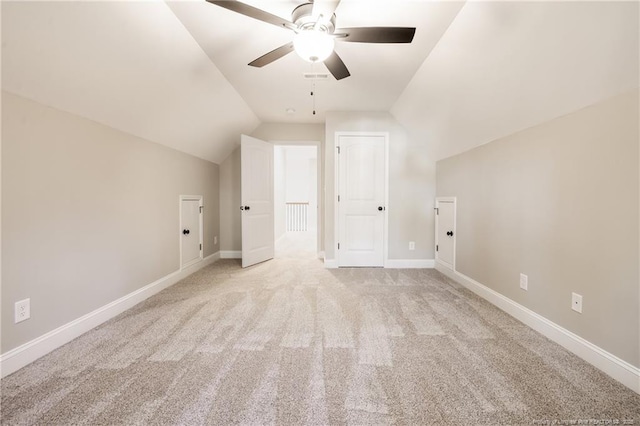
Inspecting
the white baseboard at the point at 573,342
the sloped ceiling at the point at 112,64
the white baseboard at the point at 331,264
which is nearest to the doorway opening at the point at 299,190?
the white baseboard at the point at 331,264

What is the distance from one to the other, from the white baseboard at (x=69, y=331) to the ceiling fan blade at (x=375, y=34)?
2.60m

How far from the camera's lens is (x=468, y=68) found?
6.50 feet

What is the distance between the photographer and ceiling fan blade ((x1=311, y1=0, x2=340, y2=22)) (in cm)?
121

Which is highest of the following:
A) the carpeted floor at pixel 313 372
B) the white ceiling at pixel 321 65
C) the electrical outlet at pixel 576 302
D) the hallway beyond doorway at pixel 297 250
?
the white ceiling at pixel 321 65

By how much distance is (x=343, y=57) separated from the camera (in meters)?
2.23

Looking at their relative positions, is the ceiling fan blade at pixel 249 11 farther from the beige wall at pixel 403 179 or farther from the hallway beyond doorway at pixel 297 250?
the hallway beyond doorway at pixel 297 250

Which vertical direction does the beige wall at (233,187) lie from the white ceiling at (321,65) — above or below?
below

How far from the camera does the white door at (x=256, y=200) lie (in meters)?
3.64

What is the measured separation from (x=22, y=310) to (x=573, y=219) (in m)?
3.42

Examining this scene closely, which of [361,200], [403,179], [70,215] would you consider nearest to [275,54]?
[70,215]

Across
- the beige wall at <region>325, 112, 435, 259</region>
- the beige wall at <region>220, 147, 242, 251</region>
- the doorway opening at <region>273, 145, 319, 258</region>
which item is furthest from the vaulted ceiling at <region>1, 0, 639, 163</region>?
the doorway opening at <region>273, 145, 319, 258</region>

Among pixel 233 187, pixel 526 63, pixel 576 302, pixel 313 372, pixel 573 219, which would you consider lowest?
pixel 313 372

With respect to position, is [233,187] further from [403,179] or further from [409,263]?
[409,263]

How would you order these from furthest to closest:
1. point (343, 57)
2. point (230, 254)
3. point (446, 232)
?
1. point (230, 254)
2. point (446, 232)
3. point (343, 57)
